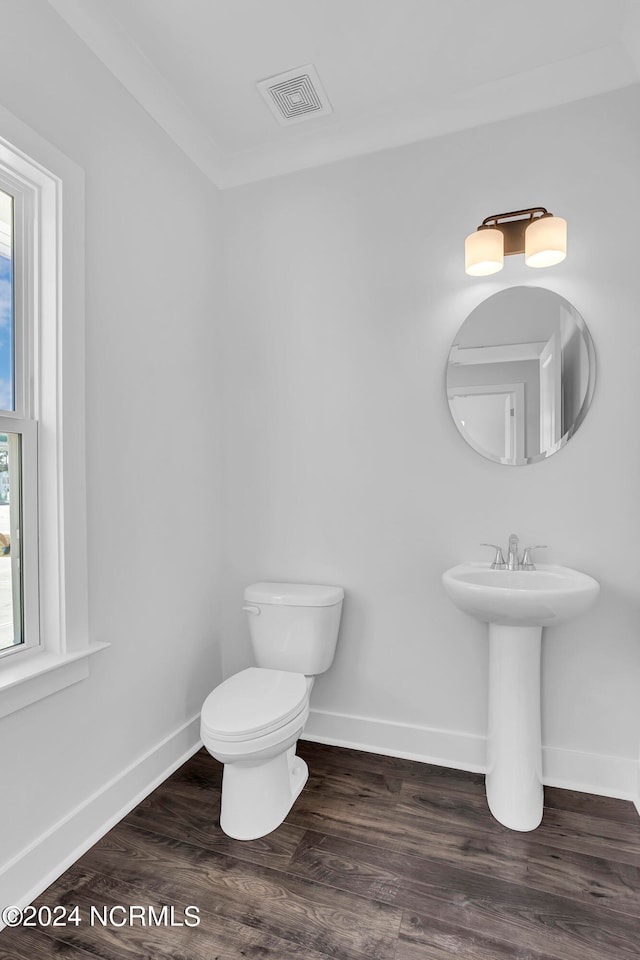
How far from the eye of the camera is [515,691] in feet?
5.94

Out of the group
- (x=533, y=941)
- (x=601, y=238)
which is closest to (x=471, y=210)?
(x=601, y=238)

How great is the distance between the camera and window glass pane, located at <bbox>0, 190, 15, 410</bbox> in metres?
1.53

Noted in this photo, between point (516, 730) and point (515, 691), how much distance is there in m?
0.13

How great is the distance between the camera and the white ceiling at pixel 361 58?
5.64 feet

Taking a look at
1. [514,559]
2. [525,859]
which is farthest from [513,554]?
[525,859]

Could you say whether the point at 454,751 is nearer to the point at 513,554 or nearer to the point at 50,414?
the point at 513,554

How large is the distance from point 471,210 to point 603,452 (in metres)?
1.07

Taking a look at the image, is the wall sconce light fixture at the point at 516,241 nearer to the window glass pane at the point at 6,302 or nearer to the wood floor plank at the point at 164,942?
the window glass pane at the point at 6,302

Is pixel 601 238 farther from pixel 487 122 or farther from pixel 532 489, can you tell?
pixel 532 489

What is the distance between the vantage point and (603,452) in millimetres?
1933

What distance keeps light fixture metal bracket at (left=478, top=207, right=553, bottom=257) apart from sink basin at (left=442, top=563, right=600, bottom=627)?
1201 millimetres

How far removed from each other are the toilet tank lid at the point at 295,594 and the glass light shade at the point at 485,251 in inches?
54.0

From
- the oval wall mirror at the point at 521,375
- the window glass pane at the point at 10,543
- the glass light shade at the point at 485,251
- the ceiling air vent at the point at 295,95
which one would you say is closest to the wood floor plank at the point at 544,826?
the oval wall mirror at the point at 521,375

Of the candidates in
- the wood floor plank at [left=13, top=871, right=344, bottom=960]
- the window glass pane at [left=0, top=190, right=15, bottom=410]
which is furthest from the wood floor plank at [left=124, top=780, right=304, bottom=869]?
the window glass pane at [left=0, top=190, right=15, bottom=410]
